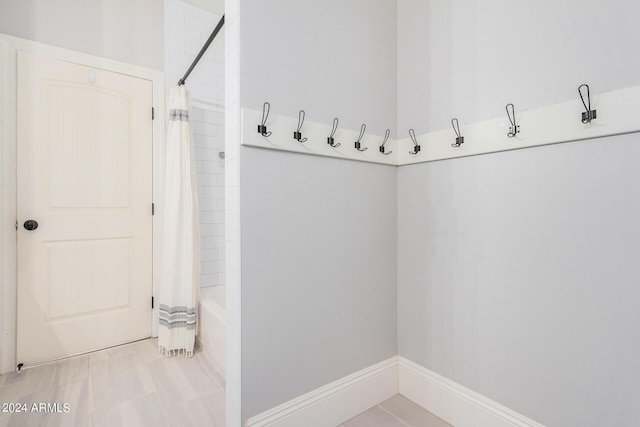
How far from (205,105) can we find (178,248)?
1284 millimetres

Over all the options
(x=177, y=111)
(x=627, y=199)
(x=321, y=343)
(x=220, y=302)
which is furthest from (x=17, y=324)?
(x=627, y=199)

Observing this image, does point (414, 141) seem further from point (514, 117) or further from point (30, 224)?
point (30, 224)

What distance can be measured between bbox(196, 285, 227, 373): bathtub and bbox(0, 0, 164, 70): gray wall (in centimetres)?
190

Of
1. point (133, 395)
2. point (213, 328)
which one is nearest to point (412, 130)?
point (213, 328)

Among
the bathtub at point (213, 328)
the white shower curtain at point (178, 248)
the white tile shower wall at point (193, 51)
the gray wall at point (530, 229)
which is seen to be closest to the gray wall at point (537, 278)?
the gray wall at point (530, 229)

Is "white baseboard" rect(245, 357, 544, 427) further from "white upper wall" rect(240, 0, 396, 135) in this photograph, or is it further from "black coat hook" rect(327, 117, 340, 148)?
"white upper wall" rect(240, 0, 396, 135)

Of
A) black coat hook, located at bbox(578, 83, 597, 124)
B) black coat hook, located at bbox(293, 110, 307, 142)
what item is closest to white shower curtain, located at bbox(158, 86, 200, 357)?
black coat hook, located at bbox(293, 110, 307, 142)

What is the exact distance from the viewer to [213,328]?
1839 millimetres

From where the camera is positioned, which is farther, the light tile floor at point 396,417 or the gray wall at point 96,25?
the gray wall at point 96,25

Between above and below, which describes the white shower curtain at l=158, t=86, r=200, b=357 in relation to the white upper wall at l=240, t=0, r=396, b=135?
below

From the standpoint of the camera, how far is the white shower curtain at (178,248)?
1995 mm

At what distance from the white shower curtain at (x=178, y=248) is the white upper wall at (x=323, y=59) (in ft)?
3.95

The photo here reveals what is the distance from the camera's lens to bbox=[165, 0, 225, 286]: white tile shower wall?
2373 millimetres

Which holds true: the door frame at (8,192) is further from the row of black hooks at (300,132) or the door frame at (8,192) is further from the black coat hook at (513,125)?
the black coat hook at (513,125)
